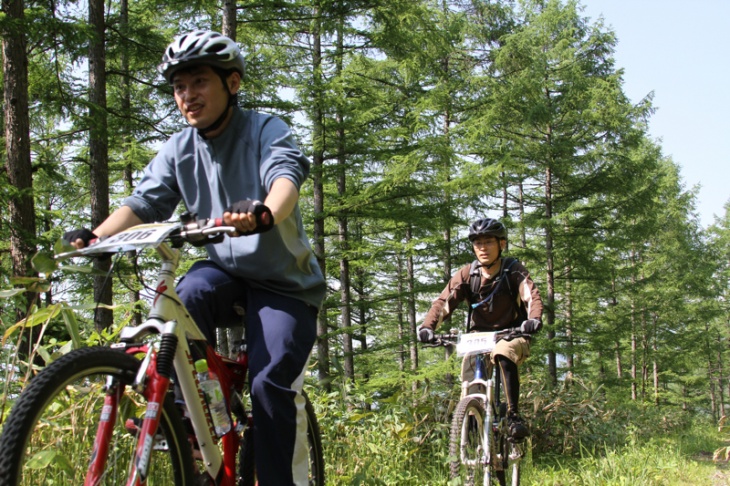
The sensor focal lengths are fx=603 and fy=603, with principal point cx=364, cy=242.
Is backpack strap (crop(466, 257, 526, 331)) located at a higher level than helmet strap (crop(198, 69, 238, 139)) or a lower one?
lower

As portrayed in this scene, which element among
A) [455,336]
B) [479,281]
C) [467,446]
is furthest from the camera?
[479,281]

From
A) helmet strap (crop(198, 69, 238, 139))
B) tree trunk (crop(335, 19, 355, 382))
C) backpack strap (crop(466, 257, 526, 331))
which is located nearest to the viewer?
helmet strap (crop(198, 69, 238, 139))

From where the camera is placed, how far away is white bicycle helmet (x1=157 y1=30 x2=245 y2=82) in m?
2.56

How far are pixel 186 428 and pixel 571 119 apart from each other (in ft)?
65.9

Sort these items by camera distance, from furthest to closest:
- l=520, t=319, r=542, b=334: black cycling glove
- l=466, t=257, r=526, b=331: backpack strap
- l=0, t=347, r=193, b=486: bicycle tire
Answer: l=466, t=257, r=526, b=331: backpack strap, l=520, t=319, r=542, b=334: black cycling glove, l=0, t=347, r=193, b=486: bicycle tire

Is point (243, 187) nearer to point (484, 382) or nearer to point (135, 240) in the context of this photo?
point (135, 240)

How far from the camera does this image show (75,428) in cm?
311

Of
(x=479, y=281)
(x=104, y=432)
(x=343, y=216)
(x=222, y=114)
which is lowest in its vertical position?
(x=104, y=432)

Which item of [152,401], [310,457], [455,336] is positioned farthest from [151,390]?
[455,336]

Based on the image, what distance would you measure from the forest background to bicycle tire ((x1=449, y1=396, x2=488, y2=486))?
1.66ft

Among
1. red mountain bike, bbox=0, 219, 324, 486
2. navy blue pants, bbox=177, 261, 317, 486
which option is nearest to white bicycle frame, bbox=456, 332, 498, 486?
navy blue pants, bbox=177, 261, 317, 486

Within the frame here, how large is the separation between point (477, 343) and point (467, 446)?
2.82 feet

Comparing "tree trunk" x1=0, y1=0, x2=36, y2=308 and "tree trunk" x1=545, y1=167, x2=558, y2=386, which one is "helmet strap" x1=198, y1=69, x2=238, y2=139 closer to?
"tree trunk" x1=0, y1=0, x2=36, y2=308

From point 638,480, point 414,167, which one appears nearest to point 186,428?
point 638,480
